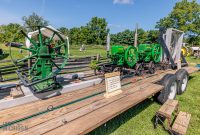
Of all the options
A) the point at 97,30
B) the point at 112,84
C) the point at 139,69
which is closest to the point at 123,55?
the point at 139,69

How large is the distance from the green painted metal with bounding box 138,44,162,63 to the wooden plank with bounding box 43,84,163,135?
344 centimetres

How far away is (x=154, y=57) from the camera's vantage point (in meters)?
7.36

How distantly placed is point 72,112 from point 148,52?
16.8 feet

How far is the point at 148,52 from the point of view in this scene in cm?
699

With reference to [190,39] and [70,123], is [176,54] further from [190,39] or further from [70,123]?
[190,39]

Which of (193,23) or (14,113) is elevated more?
(193,23)

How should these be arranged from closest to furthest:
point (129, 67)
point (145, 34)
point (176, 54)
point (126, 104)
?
point (126, 104)
point (129, 67)
point (176, 54)
point (145, 34)

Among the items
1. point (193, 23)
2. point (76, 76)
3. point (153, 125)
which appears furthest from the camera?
point (193, 23)

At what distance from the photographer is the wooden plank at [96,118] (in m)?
2.22

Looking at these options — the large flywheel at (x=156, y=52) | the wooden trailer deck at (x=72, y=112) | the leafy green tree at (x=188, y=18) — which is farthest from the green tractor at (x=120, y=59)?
the leafy green tree at (x=188, y=18)

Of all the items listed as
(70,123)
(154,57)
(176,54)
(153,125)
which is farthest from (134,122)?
(176,54)

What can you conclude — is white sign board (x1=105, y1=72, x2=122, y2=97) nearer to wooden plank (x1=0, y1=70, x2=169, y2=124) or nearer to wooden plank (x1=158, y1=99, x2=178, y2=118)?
wooden plank (x1=0, y1=70, x2=169, y2=124)

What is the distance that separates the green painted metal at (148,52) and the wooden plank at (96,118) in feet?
11.3

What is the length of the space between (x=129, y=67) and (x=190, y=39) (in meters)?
36.6
